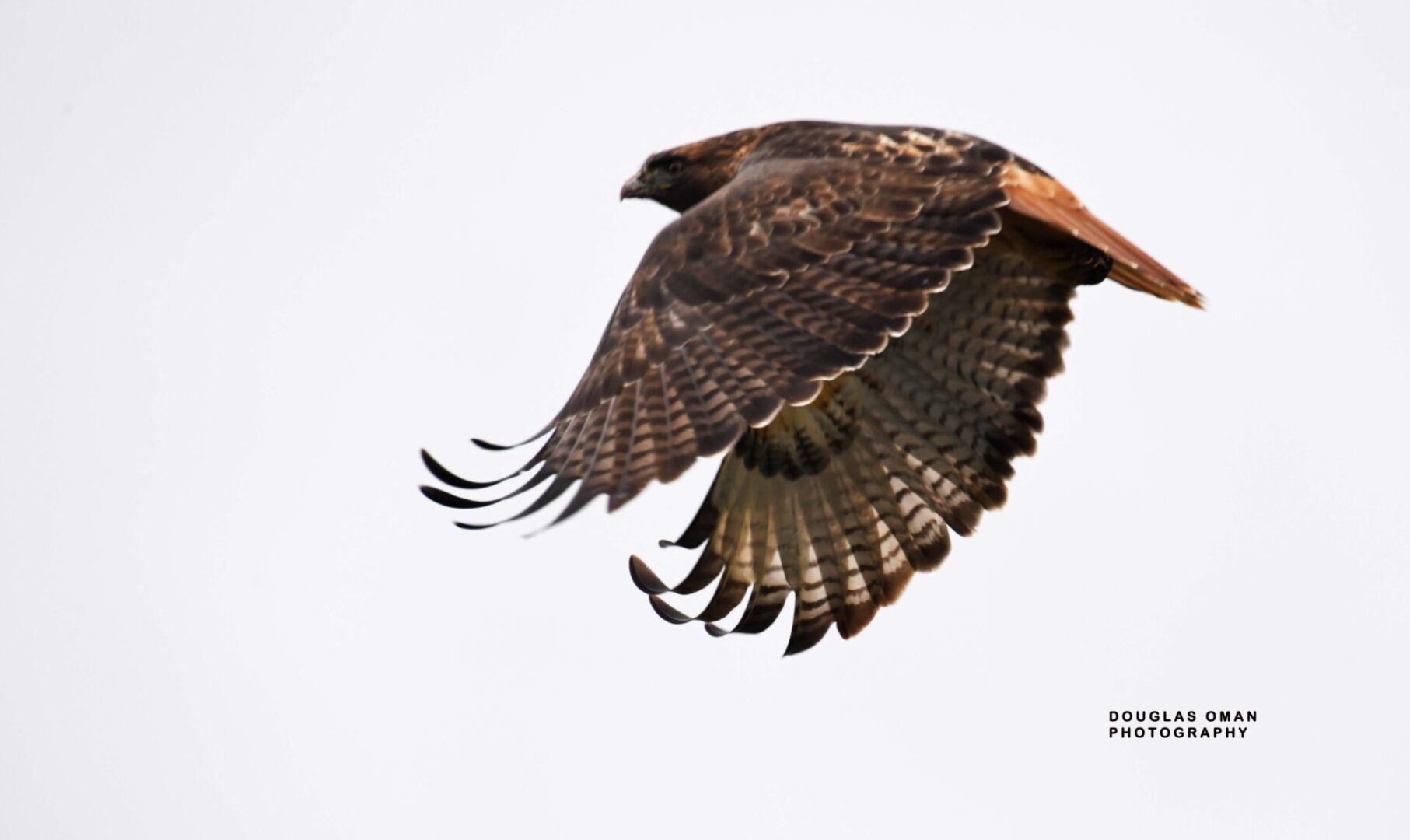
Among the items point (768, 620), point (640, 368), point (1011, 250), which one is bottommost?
point (768, 620)

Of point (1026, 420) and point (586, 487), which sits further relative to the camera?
point (1026, 420)

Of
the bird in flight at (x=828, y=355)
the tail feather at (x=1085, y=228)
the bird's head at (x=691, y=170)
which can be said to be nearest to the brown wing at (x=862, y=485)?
the bird in flight at (x=828, y=355)

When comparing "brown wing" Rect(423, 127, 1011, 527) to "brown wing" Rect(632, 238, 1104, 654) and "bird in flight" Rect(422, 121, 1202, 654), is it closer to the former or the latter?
"bird in flight" Rect(422, 121, 1202, 654)

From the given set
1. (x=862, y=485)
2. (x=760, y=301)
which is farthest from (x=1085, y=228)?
(x=862, y=485)

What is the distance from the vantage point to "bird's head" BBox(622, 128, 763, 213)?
11.3 meters

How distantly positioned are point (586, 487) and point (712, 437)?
0.47m

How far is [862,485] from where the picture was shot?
11.2m

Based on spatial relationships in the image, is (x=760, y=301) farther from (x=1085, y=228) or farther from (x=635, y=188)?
(x=635, y=188)

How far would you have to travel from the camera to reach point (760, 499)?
37.0ft

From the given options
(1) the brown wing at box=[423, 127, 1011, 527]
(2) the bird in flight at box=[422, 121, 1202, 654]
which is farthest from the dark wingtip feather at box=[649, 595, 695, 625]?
(1) the brown wing at box=[423, 127, 1011, 527]

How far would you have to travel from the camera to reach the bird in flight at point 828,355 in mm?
9062

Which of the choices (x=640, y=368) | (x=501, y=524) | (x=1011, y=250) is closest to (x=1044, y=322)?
(x=1011, y=250)

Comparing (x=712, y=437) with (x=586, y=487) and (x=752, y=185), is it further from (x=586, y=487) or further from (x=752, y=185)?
(x=752, y=185)

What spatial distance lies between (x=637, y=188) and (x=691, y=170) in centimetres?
41
